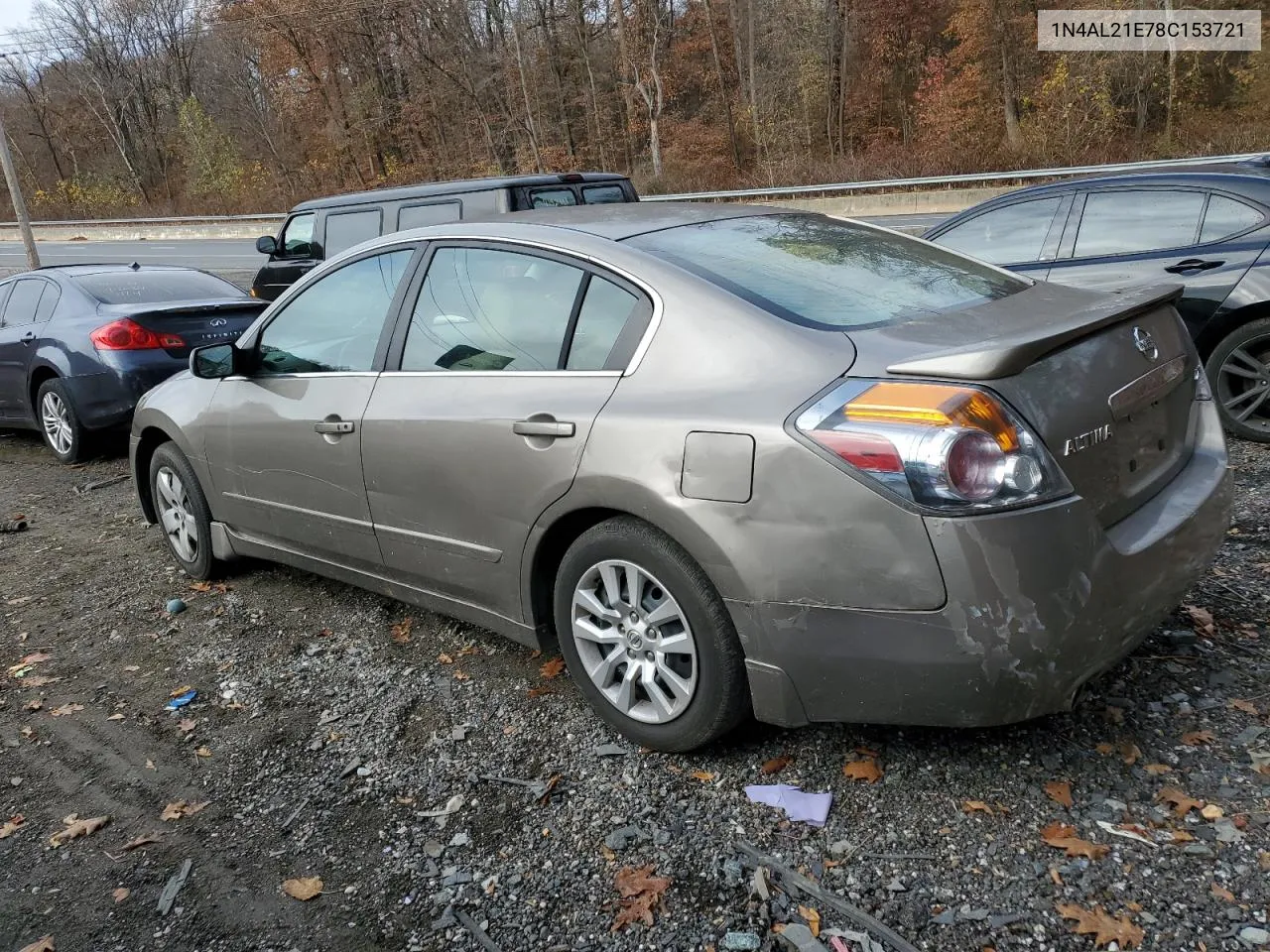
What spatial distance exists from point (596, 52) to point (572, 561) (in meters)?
37.6

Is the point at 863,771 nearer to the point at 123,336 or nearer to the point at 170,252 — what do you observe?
Result: the point at 123,336

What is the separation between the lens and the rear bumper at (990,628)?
7.60 feet

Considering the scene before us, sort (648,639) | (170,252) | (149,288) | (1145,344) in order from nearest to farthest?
(1145,344) < (648,639) < (149,288) < (170,252)

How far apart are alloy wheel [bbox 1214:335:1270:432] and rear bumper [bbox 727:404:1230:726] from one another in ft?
11.3

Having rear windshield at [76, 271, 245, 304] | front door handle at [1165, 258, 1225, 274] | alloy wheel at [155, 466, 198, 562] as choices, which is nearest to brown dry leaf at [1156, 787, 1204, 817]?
front door handle at [1165, 258, 1225, 274]

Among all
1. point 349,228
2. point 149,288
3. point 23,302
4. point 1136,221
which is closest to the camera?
point 1136,221

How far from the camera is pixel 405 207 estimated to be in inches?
354

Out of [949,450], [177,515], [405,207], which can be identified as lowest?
[177,515]

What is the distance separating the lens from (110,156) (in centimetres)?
5672

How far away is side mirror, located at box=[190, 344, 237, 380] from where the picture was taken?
4328 millimetres

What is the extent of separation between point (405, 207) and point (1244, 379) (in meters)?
6.90

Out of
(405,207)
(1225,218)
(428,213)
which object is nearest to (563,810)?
(1225,218)

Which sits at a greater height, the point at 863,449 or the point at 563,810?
the point at 863,449

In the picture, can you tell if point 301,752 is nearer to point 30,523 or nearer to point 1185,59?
point 30,523
